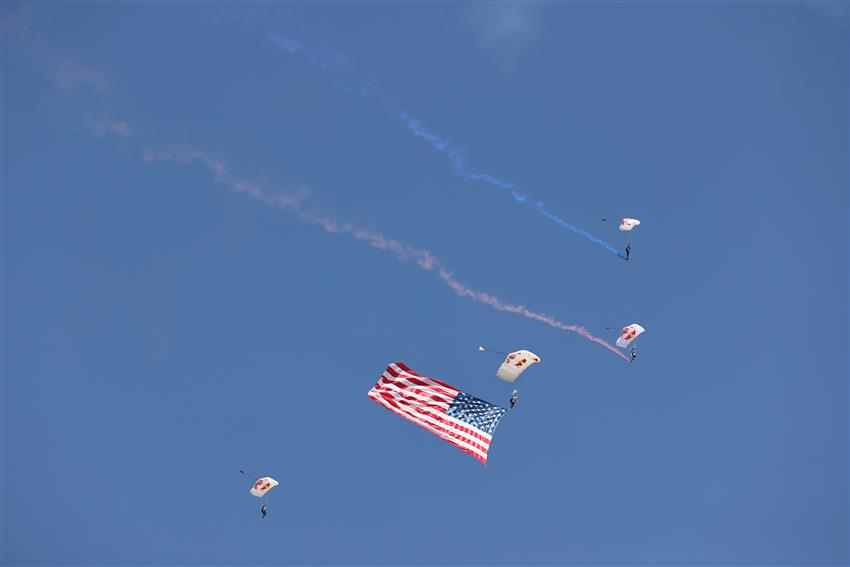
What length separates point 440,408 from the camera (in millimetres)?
41438

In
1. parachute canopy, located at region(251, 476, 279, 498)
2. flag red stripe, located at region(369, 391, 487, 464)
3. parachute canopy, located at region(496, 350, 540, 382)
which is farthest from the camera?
parachute canopy, located at region(251, 476, 279, 498)

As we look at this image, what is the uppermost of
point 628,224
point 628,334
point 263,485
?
point 628,224

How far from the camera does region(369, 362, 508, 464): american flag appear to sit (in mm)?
40906

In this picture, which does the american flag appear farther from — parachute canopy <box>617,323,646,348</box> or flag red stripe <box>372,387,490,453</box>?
parachute canopy <box>617,323,646,348</box>

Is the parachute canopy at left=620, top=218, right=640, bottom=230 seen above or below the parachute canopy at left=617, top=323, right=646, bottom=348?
above

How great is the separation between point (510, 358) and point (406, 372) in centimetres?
451

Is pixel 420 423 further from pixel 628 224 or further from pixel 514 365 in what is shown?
pixel 628 224

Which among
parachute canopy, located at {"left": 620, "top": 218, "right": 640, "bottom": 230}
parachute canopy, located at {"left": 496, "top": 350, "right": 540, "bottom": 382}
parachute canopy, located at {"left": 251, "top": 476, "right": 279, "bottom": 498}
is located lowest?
parachute canopy, located at {"left": 251, "top": 476, "right": 279, "bottom": 498}

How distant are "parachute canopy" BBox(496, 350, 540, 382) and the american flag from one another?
282 centimetres

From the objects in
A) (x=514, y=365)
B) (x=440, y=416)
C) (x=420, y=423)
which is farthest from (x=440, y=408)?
(x=514, y=365)

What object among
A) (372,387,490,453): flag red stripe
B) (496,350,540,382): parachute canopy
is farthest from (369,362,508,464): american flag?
(496,350,540,382): parachute canopy

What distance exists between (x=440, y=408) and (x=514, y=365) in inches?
164

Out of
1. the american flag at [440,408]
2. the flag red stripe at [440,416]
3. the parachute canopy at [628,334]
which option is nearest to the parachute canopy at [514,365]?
the american flag at [440,408]

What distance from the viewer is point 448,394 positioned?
41.6 metres
